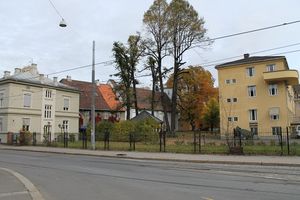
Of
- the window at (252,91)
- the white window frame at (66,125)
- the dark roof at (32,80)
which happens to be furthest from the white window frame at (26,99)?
the window at (252,91)

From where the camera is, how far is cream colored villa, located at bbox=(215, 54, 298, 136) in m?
48.7

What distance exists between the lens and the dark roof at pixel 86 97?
68.6m

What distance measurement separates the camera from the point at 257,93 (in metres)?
51.0

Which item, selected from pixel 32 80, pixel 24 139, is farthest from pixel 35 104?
pixel 24 139

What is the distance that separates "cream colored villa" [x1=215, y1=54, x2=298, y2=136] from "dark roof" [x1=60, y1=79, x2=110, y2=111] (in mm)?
26160

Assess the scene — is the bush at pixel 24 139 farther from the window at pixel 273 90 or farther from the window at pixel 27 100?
the window at pixel 273 90

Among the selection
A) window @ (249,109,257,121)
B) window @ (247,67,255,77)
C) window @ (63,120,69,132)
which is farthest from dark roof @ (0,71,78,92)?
window @ (249,109,257,121)

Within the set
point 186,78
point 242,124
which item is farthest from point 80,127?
point 242,124

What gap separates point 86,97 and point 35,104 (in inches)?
596

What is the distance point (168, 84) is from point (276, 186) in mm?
60520

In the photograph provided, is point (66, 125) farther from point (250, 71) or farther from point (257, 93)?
point (257, 93)

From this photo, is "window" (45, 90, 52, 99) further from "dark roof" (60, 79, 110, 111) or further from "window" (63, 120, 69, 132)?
"dark roof" (60, 79, 110, 111)

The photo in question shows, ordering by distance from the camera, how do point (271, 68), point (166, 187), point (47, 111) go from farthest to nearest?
point (47, 111), point (271, 68), point (166, 187)

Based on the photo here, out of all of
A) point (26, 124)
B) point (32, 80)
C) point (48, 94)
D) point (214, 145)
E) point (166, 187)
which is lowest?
point (166, 187)
